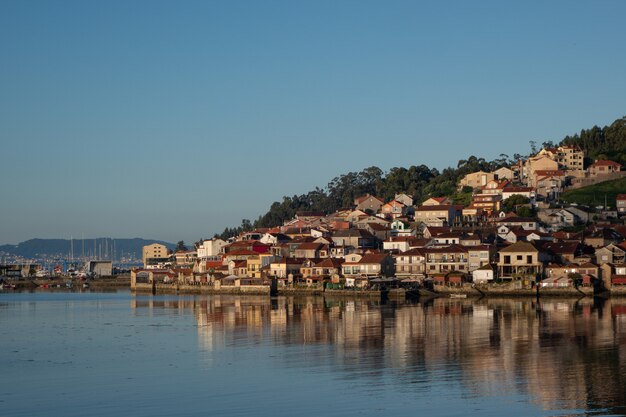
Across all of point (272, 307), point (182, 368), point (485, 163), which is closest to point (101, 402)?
point (182, 368)

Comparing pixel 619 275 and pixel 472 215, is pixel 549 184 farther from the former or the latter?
pixel 619 275

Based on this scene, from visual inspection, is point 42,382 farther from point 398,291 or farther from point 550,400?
point 398,291

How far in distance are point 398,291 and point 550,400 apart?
40680 millimetres

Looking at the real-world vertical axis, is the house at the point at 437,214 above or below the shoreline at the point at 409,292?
above

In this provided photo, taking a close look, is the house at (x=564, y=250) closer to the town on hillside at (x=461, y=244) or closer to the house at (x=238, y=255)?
the town on hillside at (x=461, y=244)

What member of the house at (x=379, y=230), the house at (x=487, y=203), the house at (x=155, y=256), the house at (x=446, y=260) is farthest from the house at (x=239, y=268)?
the house at (x=155, y=256)

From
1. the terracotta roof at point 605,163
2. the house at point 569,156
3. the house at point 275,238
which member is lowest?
the house at point 275,238

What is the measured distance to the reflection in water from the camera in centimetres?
2589

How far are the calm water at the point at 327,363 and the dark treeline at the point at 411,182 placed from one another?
58.5m

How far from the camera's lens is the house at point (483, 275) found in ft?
207

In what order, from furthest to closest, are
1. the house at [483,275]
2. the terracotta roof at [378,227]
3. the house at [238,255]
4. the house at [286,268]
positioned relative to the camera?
the terracotta roof at [378,227], the house at [238,255], the house at [286,268], the house at [483,275]

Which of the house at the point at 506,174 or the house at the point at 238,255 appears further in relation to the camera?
the house at the point at 506,174

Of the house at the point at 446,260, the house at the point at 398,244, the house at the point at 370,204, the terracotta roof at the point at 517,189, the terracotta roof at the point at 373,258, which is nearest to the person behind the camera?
the house at the point at 446,260

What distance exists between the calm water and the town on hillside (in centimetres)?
1119
